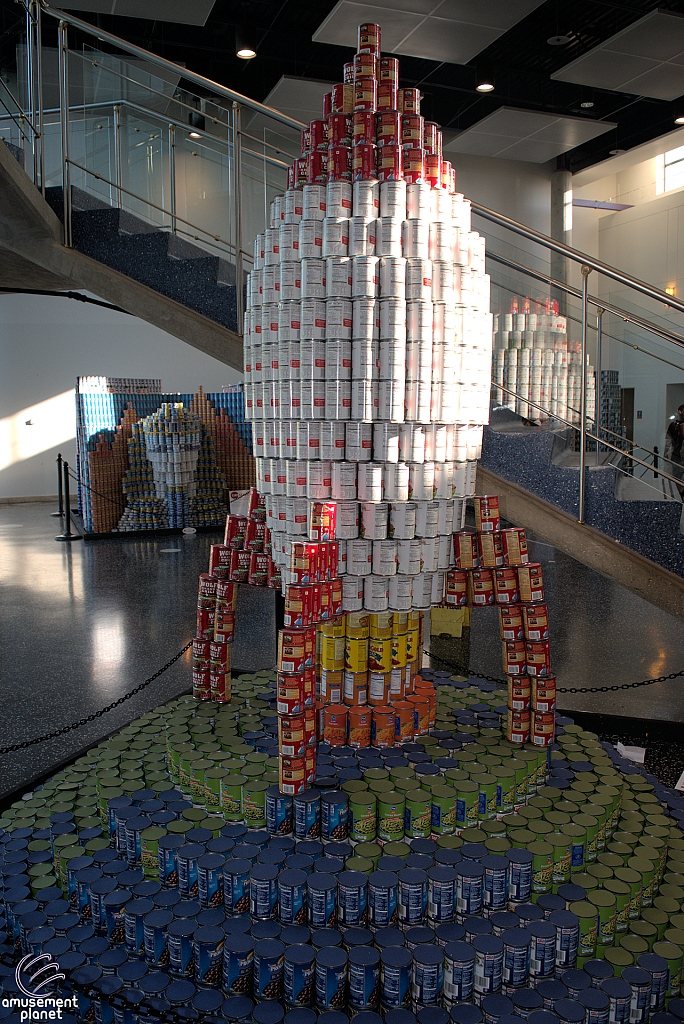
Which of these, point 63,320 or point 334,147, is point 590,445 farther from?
point 63,320

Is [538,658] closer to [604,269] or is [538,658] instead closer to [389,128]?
[604,269]

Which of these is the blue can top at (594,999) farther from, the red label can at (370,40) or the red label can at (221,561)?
the red label can at (370,40)

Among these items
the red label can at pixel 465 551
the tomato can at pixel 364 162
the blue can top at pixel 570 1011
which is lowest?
the blue can top at pixel 570 1011

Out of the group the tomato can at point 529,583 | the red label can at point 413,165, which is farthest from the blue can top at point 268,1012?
the red label can at point 413,165

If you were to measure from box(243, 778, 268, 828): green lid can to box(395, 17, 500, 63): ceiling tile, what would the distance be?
922 centimetres

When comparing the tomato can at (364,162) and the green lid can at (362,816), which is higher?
the tomato can at (364,162)

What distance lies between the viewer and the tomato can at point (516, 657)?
3854 millimetres

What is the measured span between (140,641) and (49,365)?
40.2ft

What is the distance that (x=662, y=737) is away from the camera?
4.73 meters

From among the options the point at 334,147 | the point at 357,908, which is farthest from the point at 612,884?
the point at 334,147

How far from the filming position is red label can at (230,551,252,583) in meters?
4.15

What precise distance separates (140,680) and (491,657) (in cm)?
276

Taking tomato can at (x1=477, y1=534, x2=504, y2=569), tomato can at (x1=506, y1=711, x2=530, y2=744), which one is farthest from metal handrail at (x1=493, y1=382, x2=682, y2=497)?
tomato can at (x1=506, y1=711, x2=530, y2=744)

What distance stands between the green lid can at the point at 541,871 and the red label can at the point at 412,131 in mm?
→ 3135
